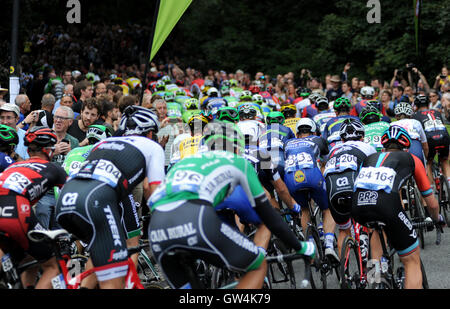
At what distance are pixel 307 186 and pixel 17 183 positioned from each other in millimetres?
4113

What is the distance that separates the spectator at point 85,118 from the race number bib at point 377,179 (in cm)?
462

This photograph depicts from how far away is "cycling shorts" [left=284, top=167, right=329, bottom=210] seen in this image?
9.19 metres

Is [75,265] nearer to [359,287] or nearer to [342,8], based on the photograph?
[359,287]

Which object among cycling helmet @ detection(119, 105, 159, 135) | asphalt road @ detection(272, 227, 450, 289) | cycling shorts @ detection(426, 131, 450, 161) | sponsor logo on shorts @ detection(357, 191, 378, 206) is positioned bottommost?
asphalt road @ detection(272, 227, 450, 289)

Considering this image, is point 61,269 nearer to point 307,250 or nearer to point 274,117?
point 307,250

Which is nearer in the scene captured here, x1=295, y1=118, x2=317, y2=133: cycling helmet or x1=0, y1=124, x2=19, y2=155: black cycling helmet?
x1=0, y1=124, x2=19, y2=155: black cycling helmet

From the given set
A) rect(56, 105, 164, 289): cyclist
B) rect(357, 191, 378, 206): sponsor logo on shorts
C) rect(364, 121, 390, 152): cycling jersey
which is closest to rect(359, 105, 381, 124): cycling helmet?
rect(364, 121, 390, 152): cycling jersey

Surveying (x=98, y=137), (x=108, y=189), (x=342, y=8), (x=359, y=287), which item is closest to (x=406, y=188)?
(x=359, y=287)

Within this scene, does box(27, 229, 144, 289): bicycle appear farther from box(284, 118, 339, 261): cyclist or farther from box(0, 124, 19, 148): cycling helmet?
box(284, 118, 339, 261): cyclist

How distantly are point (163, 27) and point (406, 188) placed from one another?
4584mm

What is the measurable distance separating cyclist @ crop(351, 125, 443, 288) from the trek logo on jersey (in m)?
2.52

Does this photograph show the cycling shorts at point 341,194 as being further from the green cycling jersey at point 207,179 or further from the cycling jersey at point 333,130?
the green cycling jersey at point 207,179

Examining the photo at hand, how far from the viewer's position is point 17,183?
6285mm
